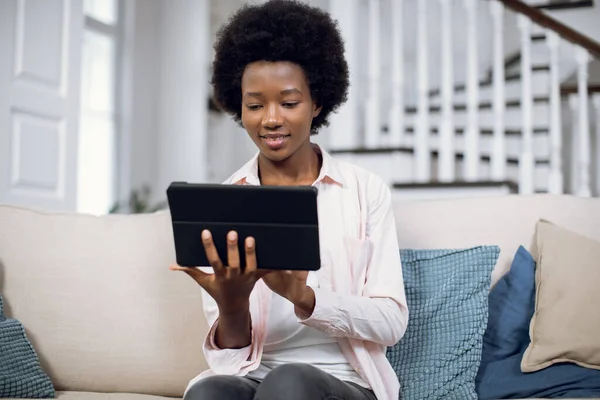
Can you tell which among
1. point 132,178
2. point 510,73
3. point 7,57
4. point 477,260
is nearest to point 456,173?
point 510,73

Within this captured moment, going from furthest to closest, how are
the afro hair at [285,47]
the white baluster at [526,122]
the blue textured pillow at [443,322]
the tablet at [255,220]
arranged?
the white baluster at [526,122], the blue textured pillow at [443,322], the afro hair at [285,47], the tablet at [255,220]

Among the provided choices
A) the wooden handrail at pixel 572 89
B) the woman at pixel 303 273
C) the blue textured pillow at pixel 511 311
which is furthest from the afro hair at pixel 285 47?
the wooden handrail at pixel 572 89

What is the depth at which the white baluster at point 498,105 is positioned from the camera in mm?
3945

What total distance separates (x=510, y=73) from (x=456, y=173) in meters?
0.72

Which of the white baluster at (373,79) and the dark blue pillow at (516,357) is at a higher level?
the white baluster at (373,79)

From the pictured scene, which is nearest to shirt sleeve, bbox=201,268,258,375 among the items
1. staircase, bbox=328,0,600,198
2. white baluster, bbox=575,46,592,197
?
staircase, bbox=328,0,600,198

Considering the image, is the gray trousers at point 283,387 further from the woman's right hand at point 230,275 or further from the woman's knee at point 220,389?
the woman's right hand at point 230,275

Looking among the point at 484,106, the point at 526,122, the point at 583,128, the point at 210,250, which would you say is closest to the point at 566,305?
the point at 210,250

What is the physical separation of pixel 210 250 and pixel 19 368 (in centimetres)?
78

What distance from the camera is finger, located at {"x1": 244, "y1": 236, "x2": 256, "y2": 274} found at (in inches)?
45.1

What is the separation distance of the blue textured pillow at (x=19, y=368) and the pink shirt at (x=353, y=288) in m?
0.49

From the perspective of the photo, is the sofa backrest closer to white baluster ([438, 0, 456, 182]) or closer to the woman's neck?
the woman's neck

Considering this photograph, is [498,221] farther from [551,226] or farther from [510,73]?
[510,73]

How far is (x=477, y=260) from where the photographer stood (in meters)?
1.71
